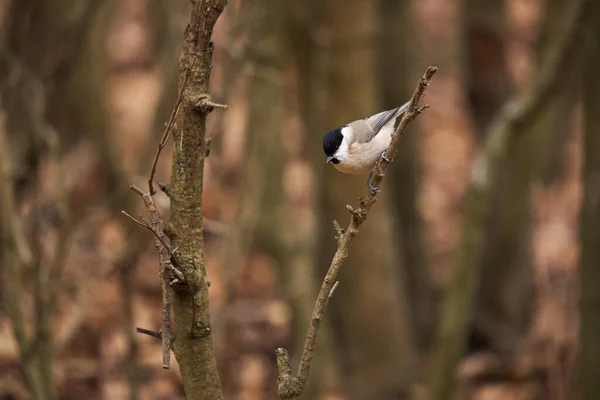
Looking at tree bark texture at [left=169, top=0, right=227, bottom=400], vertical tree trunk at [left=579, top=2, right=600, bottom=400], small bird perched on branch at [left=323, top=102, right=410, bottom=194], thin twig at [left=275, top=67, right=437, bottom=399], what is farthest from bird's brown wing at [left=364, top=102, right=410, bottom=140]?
vertical tree trunk at [left=579, top=2, right=600, bottom=400]

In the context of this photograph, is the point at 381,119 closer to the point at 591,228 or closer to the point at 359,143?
the point at 359,143

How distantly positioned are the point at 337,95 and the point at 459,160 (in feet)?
28.5

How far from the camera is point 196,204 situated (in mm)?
2082

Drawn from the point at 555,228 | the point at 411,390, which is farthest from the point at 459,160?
the point at 411,390

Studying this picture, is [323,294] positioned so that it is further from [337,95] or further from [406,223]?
[406,223]

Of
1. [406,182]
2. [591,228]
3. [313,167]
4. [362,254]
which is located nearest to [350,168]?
[591,228]

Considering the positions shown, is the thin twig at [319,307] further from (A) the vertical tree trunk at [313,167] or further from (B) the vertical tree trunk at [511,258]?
(B) the vertical tree trunk at [511,258]

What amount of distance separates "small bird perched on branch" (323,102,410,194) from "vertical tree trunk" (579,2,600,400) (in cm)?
181

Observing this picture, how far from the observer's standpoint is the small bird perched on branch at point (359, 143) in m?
2.64

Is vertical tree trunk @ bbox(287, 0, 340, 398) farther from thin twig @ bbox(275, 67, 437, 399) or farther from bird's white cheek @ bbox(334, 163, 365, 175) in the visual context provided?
thin twig @ bbox(275, 67, 437, 399)

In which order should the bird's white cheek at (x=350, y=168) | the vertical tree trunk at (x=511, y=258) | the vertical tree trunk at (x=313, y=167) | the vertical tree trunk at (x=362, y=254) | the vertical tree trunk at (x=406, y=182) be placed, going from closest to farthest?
the bird's white cheek at (x=350, y=168) < the vertical tree trunk at (x=362, y=254) < the vertical tree trunk at (x=313, y=167) < the vertical tree trunk at (x=511, y=258) < the vertical tree trunk at (x=406, y=182)

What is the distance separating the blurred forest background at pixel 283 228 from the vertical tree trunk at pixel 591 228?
17 millimetres

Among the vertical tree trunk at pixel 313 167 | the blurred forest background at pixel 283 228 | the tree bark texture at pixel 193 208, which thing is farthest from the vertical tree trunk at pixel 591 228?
the tree bark texture at pixel 193 208

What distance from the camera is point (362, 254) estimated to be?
539cm
